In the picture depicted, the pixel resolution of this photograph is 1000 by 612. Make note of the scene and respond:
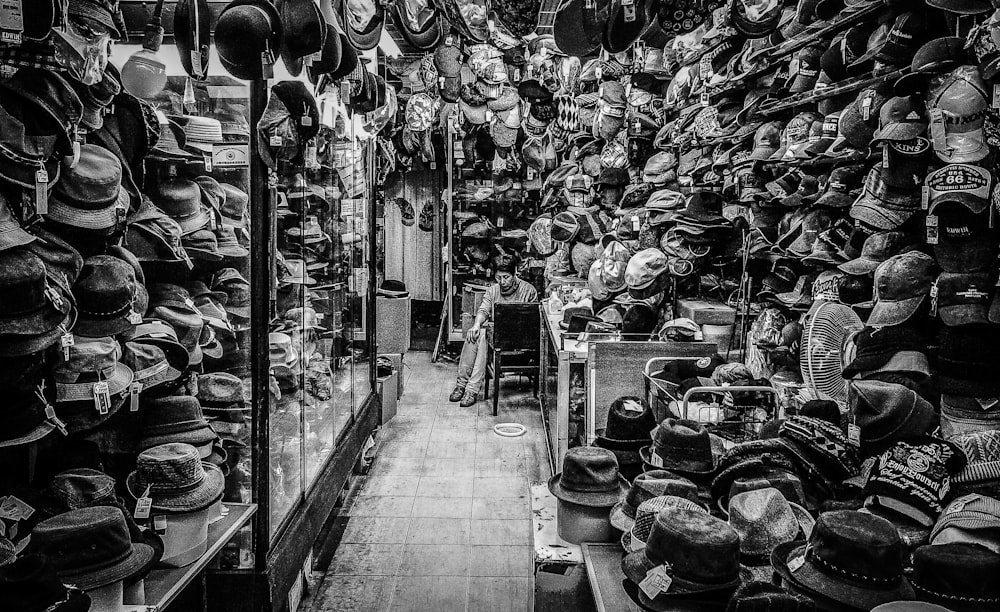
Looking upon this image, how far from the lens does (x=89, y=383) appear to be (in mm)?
2088

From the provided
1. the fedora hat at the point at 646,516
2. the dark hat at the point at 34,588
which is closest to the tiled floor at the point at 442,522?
the fedora hat at the point at 646,516

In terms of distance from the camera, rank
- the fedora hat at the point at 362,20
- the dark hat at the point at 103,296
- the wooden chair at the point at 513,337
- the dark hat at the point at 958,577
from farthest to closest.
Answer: the wooden chair at the point at 513,337
the fedora hat at the point at 362,20
the dark hat at the point at 103,296
the dark hat at the point at 958,577

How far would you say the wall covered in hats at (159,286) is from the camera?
1.85 meters

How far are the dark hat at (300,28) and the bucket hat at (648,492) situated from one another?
2.14 meters

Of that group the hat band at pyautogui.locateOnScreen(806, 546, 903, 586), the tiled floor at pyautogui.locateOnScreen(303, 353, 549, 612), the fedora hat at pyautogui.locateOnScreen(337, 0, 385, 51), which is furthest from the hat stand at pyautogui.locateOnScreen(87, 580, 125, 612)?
the fedora hat at pyautogui.locateOnScreen(337, 0, 385, 51)

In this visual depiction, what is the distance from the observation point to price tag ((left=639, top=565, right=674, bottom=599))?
1.69 meters

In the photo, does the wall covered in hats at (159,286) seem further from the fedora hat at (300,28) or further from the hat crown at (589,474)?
the hat crown at (589,474)

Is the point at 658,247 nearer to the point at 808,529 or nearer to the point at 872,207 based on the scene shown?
the point at 872,207

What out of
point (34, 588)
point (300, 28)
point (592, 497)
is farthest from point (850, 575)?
point (300, 28)

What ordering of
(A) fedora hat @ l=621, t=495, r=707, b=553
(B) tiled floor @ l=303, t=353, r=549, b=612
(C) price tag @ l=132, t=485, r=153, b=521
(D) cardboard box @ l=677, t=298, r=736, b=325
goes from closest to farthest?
(A) fedora hat @ l=621, t=495, r=707, b=553 < (C) price tag @ l=132, t=485, r=153, b=521 < (B) tiled floor @ l=303, t=353, r=549, b=612 < (D) cardboard box @ l=677, t=298, r=736, b=325

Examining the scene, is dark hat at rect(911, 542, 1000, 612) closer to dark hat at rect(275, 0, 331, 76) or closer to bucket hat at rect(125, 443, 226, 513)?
bucket hat at rect(125, 443, 226, 513)

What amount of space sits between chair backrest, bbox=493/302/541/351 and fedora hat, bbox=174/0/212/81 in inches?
199

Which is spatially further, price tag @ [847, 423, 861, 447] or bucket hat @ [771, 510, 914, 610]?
price tag @ [847, 423, 861, 447]

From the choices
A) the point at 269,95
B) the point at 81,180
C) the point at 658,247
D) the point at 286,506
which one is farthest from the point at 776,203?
the point at 81,180
